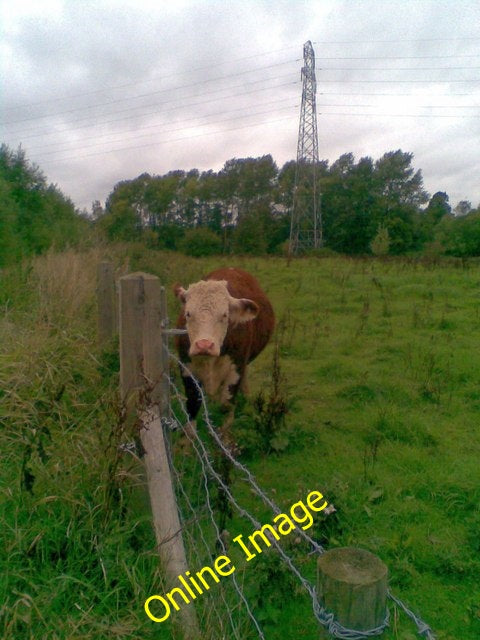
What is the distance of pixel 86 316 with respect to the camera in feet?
20.2

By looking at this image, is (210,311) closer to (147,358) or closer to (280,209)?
(147,358)

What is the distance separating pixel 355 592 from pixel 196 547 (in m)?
1.52

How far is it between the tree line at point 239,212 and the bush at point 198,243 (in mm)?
57

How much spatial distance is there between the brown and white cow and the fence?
1.25 metres

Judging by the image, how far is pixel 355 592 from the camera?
4.16ft

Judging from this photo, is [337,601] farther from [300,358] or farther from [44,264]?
[44,264]

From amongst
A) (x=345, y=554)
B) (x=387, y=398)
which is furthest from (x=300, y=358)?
(x=345, y=554)

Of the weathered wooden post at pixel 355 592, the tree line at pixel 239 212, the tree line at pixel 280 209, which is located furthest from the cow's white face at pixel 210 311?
the tree line at pixel 280 209

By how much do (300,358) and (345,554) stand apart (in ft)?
20.6

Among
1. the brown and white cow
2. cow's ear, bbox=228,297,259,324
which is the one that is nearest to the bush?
the brown and white cow

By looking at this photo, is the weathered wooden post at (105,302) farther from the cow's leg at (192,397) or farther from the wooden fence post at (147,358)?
the wooden fence post at (147,358)

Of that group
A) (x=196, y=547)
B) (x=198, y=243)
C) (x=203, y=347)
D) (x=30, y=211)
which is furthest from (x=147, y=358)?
(x=198, y=243)

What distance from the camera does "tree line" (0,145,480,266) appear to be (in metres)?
12.1

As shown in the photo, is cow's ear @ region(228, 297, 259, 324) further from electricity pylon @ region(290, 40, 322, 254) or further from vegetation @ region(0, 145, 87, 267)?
electricity pylon @ region(290, 40, 322, 254)
